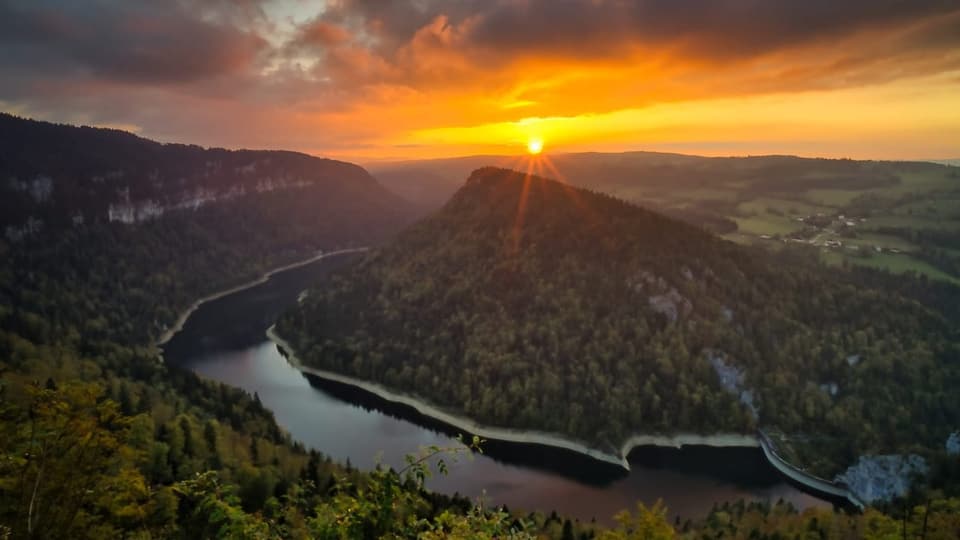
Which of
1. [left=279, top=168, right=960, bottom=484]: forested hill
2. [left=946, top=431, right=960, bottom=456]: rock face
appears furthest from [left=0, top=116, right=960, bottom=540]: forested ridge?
[left=946, top=431, right=960, bottom=456]: rock face

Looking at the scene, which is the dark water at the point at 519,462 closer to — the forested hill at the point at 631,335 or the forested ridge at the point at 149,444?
the forested hill at the point at 631,335

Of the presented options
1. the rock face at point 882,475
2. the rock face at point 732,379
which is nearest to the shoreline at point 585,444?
the rock face at point 732,379

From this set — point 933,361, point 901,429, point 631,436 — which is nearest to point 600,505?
point 631,436

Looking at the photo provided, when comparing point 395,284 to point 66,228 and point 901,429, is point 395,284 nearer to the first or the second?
point 901,429

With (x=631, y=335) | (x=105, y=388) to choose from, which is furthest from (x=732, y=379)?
(x=105, y=388)

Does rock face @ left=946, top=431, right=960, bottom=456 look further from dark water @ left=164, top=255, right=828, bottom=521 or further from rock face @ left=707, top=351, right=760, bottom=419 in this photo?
rock face @ left=707, top=351, right=760, bottom=419
